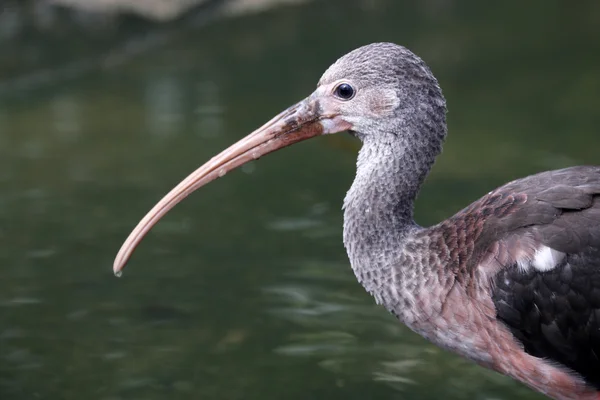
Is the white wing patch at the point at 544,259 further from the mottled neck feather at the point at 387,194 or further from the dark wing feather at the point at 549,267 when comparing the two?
the mottled neck feather at the point at 387,194

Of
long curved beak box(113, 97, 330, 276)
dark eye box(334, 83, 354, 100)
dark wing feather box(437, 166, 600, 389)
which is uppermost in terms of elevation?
dark eye box(334, 83, 354, 100)

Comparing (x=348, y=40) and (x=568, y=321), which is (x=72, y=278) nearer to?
(x=568, y=321)

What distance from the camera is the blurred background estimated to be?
588cm

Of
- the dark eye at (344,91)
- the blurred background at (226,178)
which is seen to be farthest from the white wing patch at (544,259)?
the blurred background at (226,178)

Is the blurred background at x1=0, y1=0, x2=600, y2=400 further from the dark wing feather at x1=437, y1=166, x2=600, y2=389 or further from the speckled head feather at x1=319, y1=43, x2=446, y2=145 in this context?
the speckled head feather at x1=319, y1=43, x2=446, y2=145

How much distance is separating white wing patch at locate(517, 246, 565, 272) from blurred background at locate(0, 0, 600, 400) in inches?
60.3

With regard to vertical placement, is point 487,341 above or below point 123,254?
below

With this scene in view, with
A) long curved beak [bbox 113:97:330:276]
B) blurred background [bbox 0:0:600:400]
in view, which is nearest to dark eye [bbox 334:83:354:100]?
long curved beak [bbox 113:97:330:276]

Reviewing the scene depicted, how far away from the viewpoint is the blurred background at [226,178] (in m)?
5.88

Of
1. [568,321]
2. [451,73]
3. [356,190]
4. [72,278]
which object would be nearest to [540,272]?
[568,321]

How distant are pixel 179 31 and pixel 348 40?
7.00 feet

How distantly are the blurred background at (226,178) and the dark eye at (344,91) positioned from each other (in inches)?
70.2

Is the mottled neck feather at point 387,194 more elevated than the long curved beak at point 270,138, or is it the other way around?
the long curved beak at point 270,138

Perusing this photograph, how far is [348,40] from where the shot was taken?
492 inches
